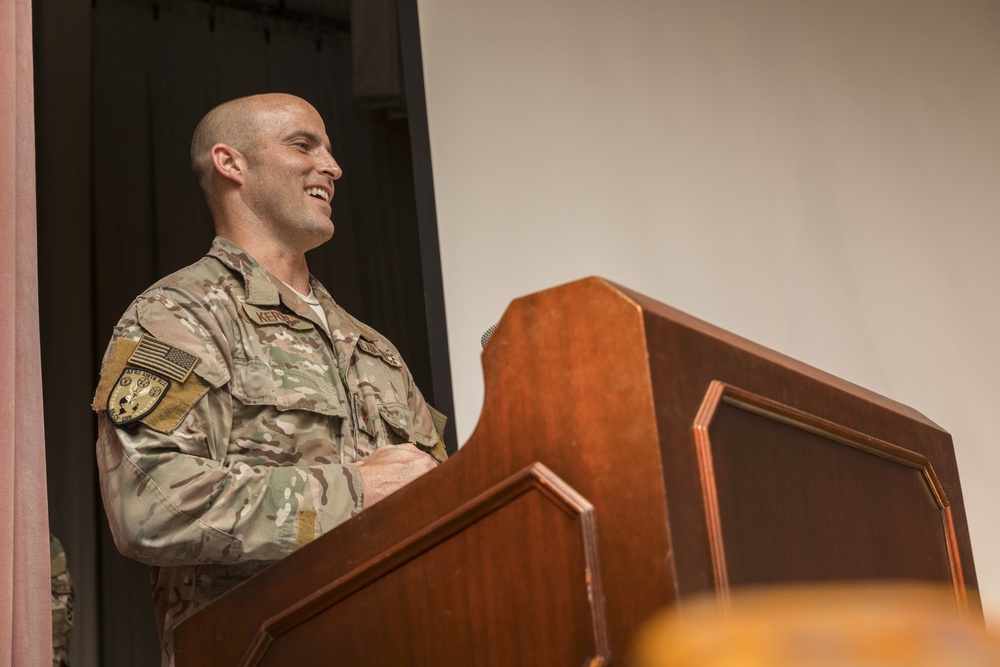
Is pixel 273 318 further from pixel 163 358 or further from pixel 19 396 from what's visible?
pixel 19 396

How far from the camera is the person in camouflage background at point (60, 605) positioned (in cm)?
279

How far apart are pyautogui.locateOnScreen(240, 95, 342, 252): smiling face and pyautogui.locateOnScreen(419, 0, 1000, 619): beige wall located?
2.03 feet

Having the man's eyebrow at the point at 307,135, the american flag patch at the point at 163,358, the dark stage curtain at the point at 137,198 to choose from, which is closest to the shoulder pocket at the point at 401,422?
the american flag patch at the point at 163,358

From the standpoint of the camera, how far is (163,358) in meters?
1.38

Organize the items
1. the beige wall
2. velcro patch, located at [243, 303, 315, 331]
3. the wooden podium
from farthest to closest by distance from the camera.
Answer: the beige wall < velcro patch, located at [243, 303, 315, 331] < the wooden podium

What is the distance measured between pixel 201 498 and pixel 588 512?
62cm

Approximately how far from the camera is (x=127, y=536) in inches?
50.4

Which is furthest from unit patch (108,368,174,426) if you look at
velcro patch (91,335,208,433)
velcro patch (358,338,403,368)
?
velcro patch (358,338,403,368)

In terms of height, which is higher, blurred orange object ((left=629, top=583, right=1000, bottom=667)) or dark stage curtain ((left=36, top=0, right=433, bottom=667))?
dark stage curtain ((left=36, top=0, right=433, bottom=667))

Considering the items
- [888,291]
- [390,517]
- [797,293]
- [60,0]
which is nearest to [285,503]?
[390,517]

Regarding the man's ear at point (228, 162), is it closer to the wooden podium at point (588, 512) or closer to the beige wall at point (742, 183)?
the beige wall at point (742, 183)

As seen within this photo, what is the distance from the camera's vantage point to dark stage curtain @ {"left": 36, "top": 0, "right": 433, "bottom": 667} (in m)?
3.22

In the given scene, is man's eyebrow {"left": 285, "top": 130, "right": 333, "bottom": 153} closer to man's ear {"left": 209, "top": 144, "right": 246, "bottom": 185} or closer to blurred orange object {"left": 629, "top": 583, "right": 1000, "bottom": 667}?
man's ear {"left": 209, "top": 144, "right": 246, "bottom": 185}

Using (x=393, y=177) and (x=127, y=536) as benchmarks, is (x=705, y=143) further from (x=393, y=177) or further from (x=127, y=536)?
(x=127, y=536)
